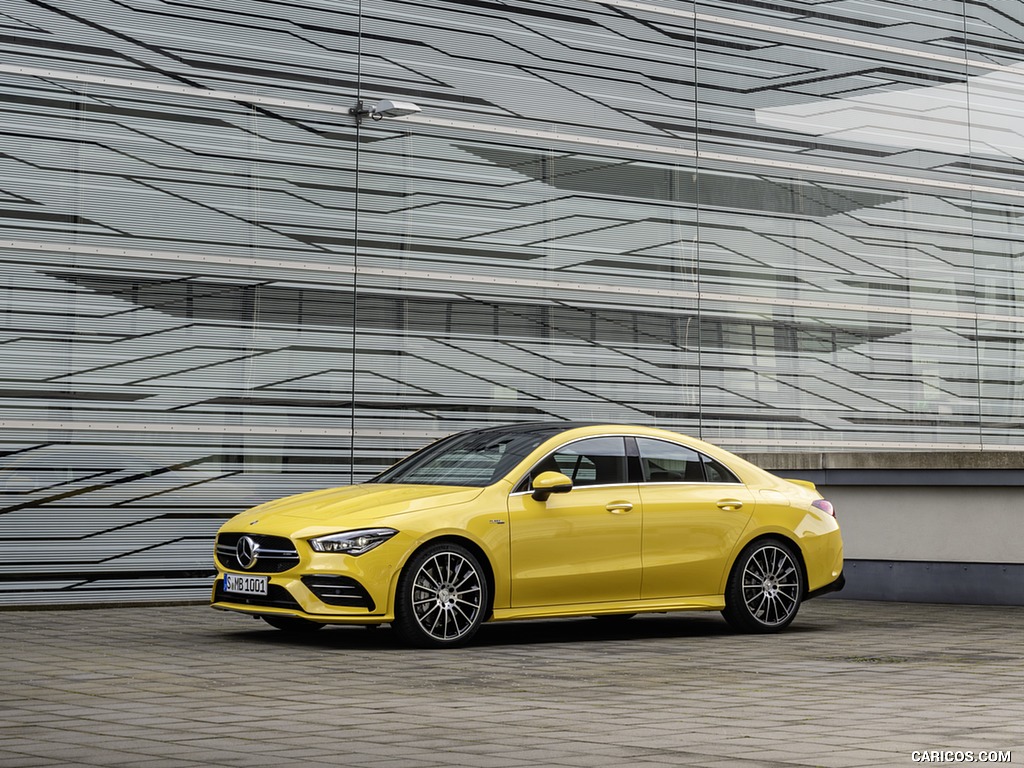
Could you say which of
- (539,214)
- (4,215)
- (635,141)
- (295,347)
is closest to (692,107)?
(635,141)

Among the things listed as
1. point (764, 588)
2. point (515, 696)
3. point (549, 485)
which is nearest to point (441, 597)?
point (549, 485)

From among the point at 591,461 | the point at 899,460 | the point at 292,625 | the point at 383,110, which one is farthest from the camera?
the point at 383,110

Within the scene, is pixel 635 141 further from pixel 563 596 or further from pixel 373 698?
pixel 373 698

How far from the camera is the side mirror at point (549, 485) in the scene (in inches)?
419

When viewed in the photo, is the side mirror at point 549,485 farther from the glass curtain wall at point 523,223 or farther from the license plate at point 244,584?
the glass curtain wall at point 523,223

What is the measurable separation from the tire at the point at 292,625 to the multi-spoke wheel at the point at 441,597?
1166mm

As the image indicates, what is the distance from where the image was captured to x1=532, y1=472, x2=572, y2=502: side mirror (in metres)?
10.6

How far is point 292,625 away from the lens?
11.4m

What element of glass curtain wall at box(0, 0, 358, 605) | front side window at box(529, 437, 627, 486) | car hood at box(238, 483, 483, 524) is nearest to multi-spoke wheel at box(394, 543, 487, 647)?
car hood at box(238, 483, 483, 524)

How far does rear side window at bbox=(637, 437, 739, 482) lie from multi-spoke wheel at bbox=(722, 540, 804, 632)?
23.4 inches

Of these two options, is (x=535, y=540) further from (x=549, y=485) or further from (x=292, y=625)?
(x=292, y=625)

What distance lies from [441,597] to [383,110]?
7.36m

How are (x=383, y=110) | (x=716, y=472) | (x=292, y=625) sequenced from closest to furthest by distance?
(x=292, y=625)
(x=716, y=472)
(x=383, y=110)

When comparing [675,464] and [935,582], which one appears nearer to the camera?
[675,464]
